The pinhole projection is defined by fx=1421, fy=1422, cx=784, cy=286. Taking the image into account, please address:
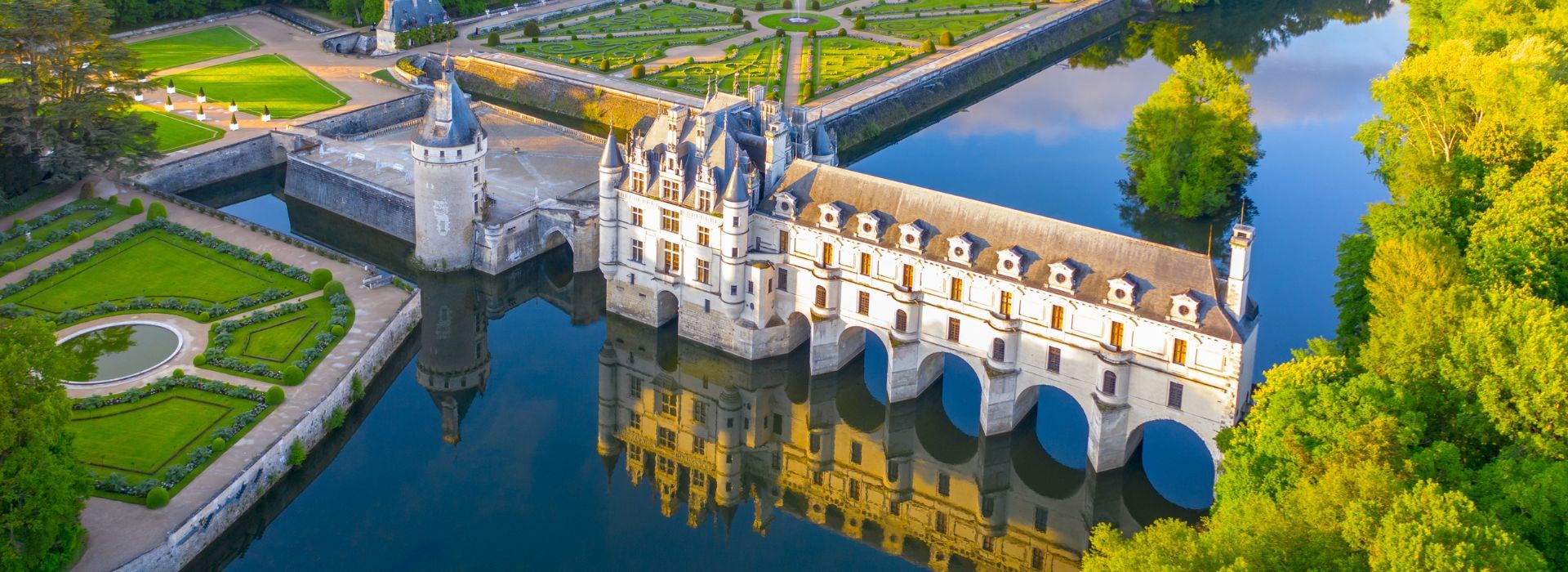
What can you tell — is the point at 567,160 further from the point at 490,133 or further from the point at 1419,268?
the point at 1419,268

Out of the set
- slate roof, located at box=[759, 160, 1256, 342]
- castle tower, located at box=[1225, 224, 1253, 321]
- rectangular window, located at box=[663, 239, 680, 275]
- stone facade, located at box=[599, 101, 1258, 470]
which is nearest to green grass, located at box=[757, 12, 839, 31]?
stone facade, located at box=[599, 101, 1258, 470]

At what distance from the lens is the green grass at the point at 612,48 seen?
369 feet

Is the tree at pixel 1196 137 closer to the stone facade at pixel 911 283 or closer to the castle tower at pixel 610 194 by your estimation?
the stone facade at pixel 911 283

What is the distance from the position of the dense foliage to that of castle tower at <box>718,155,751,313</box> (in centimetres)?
2251

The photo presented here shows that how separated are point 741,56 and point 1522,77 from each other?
60.8m

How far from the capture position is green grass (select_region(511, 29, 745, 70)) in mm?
112562

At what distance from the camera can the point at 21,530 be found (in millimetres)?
43875

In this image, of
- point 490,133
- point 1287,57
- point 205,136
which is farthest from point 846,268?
point 1287,57

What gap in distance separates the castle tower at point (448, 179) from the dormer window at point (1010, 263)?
2973 cm

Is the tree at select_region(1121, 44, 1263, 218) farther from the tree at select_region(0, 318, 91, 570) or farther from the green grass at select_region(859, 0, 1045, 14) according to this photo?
the tree at select_region(0, 318, 91, 570)

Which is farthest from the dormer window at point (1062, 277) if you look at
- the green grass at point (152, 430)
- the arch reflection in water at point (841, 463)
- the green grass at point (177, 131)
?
the green grass at point (177, 131)

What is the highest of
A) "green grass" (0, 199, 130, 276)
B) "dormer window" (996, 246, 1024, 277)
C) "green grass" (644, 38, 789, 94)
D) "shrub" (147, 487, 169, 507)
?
"green grass" (644, 38, 789, 94)

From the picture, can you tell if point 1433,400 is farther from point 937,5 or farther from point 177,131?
point 937,5

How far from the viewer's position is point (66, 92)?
76.9m
